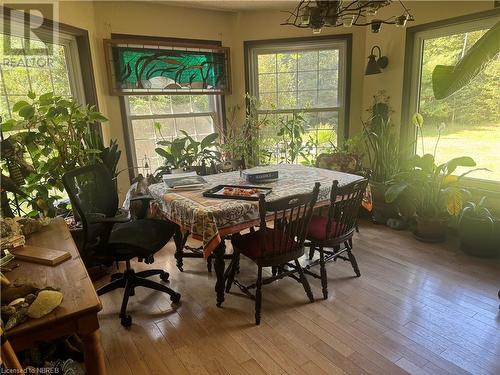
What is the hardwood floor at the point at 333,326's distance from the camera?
1.69 metres

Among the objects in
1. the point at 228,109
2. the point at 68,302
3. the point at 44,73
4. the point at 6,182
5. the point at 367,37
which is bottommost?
the point at 68,302

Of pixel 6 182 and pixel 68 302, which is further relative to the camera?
pixel 6 182

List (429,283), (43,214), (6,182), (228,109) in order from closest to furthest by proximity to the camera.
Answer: (6,182)
(43,214)
(429,283)
(228,109)

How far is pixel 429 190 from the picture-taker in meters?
3.10

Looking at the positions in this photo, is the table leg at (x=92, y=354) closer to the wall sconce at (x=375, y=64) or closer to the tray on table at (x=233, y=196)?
the tray on table at (x=233, y=196)

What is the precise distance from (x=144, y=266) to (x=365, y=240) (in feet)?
7.19

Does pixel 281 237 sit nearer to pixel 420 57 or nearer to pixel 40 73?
pixel 40 73

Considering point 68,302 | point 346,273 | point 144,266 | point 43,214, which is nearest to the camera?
point 68,302

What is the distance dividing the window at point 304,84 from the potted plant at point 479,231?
1781 millimetres

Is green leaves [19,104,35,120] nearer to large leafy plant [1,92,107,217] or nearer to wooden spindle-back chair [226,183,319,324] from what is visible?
large leafy plant [1,92,107,217]

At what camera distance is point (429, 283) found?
7.84 feet

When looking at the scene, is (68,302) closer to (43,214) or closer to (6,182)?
(6,182)

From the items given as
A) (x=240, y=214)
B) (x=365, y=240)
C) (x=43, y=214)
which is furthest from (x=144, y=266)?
(x=365, y=240)

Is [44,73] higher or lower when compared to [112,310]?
higher
